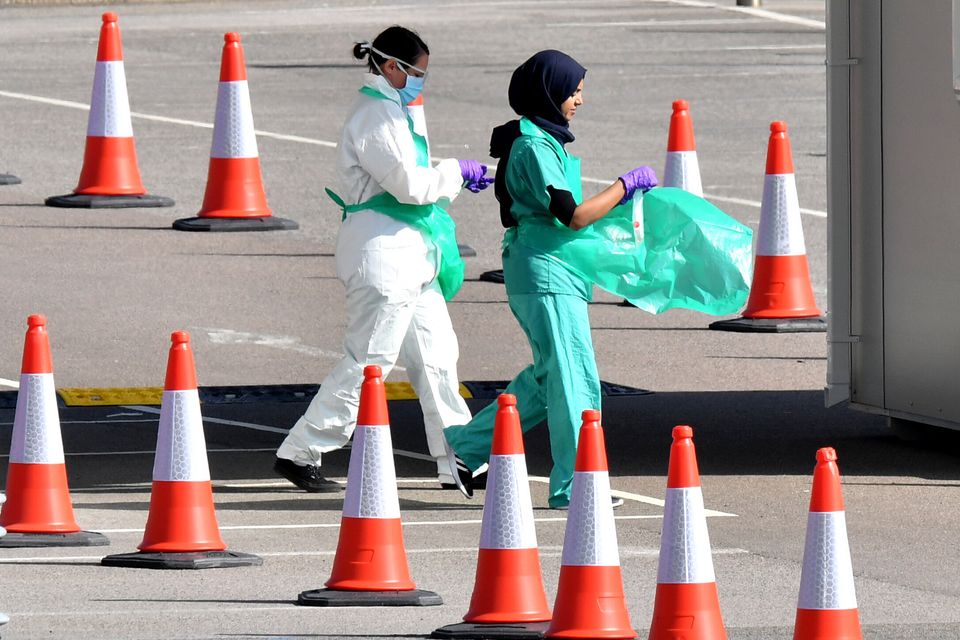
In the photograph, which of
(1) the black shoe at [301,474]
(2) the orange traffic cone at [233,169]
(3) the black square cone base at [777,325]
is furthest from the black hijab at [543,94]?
(2) the orange traffic cone at [233,169]

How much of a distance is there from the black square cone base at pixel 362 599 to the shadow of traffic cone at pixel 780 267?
6347 mm

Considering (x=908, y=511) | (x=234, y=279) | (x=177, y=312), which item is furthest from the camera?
(x=234, y=279)

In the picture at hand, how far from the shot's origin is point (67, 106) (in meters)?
21.4

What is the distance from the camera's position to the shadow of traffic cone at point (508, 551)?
7449 millimetres

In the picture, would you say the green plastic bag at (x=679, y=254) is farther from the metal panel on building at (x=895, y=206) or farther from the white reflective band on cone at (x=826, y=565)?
the white reflective band on cone at (x=826, y=565)

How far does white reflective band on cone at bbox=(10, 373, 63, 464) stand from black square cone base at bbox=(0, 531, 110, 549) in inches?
10.4

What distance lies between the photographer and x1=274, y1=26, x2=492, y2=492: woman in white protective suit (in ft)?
31.8

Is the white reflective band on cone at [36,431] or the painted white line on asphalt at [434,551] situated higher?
the white reflective band on cone at [36,431]

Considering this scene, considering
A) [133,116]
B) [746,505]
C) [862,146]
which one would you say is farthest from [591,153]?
[746,505]

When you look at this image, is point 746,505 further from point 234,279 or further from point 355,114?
point 234,279

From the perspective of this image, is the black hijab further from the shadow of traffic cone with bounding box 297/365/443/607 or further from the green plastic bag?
the shadow of traffic cone with bounding box 297/365/443/607

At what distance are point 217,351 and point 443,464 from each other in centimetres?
330

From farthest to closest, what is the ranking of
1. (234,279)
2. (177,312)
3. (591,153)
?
(591,153) → (234,279) → (177,312)

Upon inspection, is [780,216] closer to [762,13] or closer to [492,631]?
[492,631]
